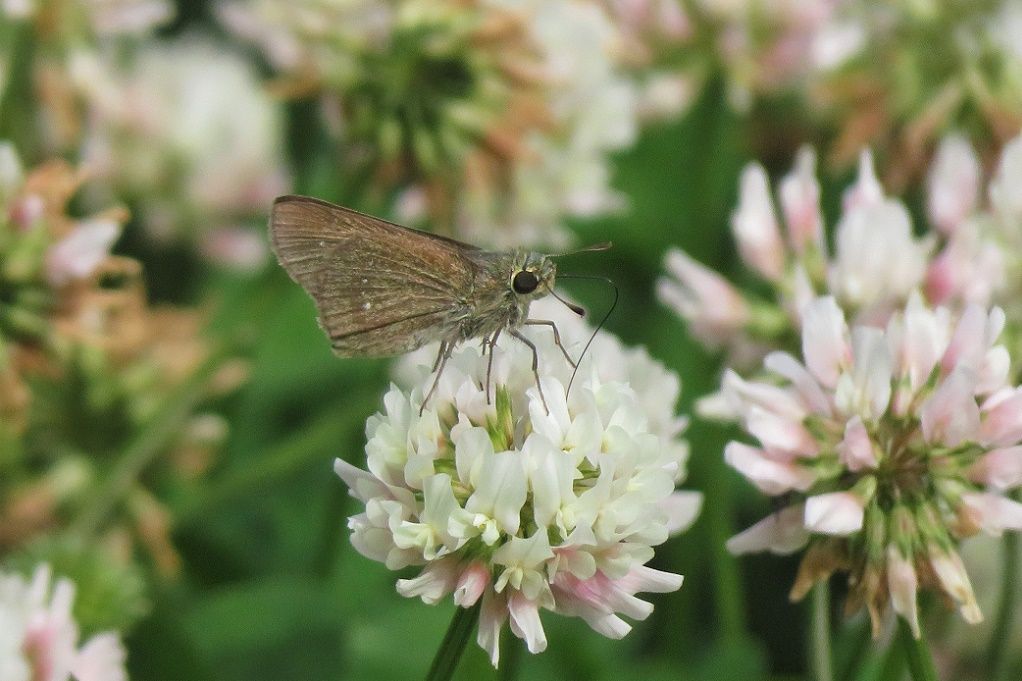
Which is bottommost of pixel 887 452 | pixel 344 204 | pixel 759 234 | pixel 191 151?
pixel 887 452

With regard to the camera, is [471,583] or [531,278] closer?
[471,583]

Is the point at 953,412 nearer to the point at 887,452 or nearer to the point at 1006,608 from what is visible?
the point at 887,452

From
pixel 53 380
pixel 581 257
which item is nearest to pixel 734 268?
pixel 581 257

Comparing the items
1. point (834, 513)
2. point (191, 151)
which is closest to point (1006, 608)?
point (834, 513)

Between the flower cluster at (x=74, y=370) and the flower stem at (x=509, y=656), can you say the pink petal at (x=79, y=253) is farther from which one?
the flower stem at (x=509, y=656)

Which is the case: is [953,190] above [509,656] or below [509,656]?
above

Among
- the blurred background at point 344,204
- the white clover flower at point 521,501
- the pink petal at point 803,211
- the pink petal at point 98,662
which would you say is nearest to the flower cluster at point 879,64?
the blurred background at point 344,204

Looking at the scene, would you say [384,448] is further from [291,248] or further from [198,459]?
[198,459]
